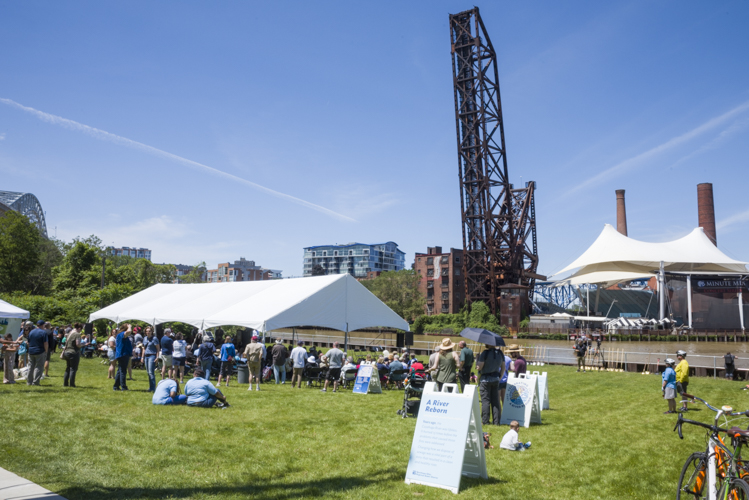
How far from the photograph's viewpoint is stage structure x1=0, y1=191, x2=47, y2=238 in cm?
12118

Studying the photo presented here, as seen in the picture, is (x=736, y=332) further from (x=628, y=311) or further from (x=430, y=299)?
(x=430, y=299)

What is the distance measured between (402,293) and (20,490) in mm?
71976

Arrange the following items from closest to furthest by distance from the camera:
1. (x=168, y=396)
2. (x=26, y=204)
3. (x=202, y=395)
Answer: (x=202, y=395) → (x=168, y=396) → (x=26, y=204)

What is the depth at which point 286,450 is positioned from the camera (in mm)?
7785

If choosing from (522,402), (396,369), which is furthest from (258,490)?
(396,369)

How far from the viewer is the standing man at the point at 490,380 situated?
392 inches

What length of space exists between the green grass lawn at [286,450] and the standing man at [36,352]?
48cm

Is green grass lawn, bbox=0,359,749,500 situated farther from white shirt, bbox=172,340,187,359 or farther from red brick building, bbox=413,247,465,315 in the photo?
red brick building, bbox=413,247,465,315

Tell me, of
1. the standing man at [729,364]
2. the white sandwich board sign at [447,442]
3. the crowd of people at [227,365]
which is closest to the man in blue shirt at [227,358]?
the crowd of people at [227,365]

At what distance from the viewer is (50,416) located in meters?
9.17

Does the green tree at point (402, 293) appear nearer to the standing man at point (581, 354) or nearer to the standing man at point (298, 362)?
the standing man at point (581, 354)

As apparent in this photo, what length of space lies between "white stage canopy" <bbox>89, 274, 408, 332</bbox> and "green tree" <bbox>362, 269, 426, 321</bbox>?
50.5 meters

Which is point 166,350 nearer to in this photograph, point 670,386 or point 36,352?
point 36,352

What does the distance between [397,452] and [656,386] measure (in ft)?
45.8
